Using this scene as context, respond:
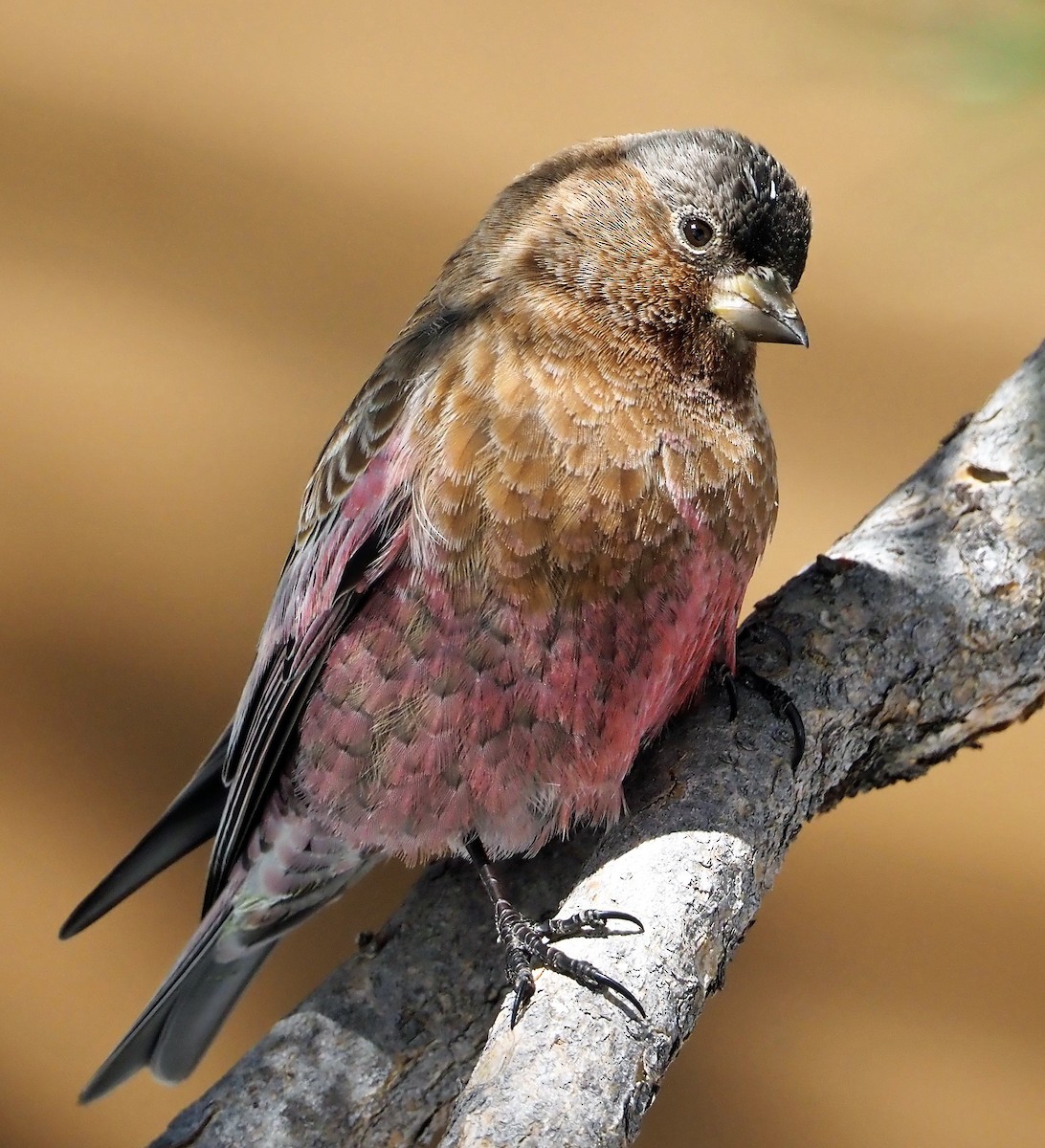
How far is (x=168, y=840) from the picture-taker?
1.58m

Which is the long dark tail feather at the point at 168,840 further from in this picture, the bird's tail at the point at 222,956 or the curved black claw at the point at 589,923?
the curved black claw at the point at 589,923

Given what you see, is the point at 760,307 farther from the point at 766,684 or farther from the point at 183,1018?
the point at 183,1018

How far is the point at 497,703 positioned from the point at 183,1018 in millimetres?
775

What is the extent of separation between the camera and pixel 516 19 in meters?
2.13

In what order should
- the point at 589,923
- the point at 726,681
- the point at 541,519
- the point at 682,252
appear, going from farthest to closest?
the point at 726,681, the point at 682,252, the point at 541,519, the point at 589,923

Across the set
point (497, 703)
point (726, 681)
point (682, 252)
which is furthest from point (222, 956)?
point (682, 252)

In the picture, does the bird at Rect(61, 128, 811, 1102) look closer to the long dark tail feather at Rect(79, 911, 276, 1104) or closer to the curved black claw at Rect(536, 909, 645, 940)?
the curved black claw at Rect(536, 909, 645, 940)

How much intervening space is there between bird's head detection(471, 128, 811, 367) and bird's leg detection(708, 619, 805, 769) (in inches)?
13.5

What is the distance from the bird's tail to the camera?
156 cm

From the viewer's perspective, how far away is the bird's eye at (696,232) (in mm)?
1322

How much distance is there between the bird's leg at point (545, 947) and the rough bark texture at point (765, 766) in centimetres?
4

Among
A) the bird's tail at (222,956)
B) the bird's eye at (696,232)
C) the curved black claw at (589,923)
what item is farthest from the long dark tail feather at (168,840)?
the bird's eye at (696,232)

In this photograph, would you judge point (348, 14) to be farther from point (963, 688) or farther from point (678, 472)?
point (963, 688)

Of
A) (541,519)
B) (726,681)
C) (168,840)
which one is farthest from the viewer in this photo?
(168,840)
